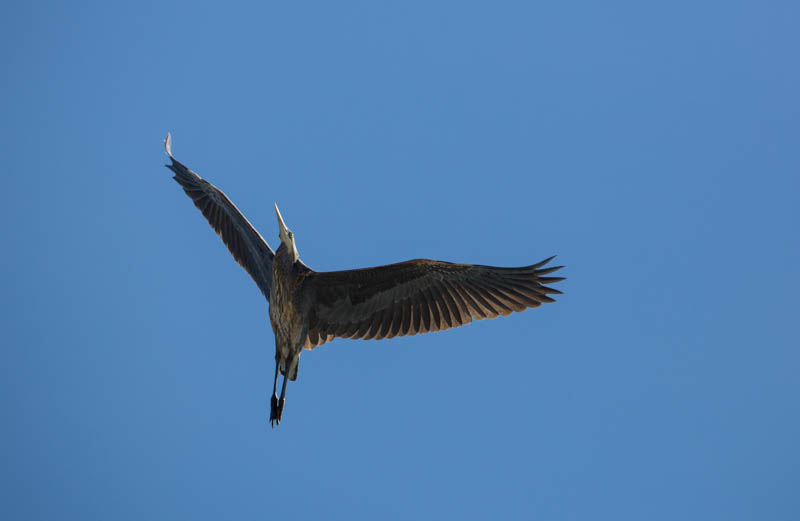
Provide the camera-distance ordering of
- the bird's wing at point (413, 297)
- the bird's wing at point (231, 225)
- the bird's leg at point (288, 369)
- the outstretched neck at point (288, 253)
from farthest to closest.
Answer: the bird's wing at point (231, 225), the bird's leg at point (288, 369), the outstretched neck at point (288, 253), the bird's wing at point (413, 297)

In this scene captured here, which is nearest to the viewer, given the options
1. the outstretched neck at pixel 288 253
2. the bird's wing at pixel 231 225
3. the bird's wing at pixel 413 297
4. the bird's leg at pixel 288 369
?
the bird's wing at pixel 413 297

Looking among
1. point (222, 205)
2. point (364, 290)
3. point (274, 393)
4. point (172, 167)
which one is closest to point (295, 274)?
point (364, 290)

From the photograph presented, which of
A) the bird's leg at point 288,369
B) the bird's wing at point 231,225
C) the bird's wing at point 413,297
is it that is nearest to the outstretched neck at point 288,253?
the bird's wing at point 413,297

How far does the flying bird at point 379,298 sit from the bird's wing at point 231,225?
521mm

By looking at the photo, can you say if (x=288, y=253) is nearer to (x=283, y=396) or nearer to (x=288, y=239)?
(x=288, y=239)

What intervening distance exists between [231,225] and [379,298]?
255 centimetres

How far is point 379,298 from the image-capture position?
902cm

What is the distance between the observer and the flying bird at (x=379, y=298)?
28.5 feet

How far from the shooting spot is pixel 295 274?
8.71 metres

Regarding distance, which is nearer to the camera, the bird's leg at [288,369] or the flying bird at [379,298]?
the flying bird at [379,298]

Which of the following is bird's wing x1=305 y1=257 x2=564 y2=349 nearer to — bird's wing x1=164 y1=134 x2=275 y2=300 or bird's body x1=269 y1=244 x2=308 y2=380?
bird's body x1=269 y1=244 x2=308 y2=380

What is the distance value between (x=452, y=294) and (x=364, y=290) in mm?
1066

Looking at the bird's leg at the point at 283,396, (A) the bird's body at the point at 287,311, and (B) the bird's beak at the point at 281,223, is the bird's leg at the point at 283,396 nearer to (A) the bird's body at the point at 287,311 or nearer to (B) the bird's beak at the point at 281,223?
(A) the bird's body at the point at 287,311

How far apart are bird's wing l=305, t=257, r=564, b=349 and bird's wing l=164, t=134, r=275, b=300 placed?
3.78ft
